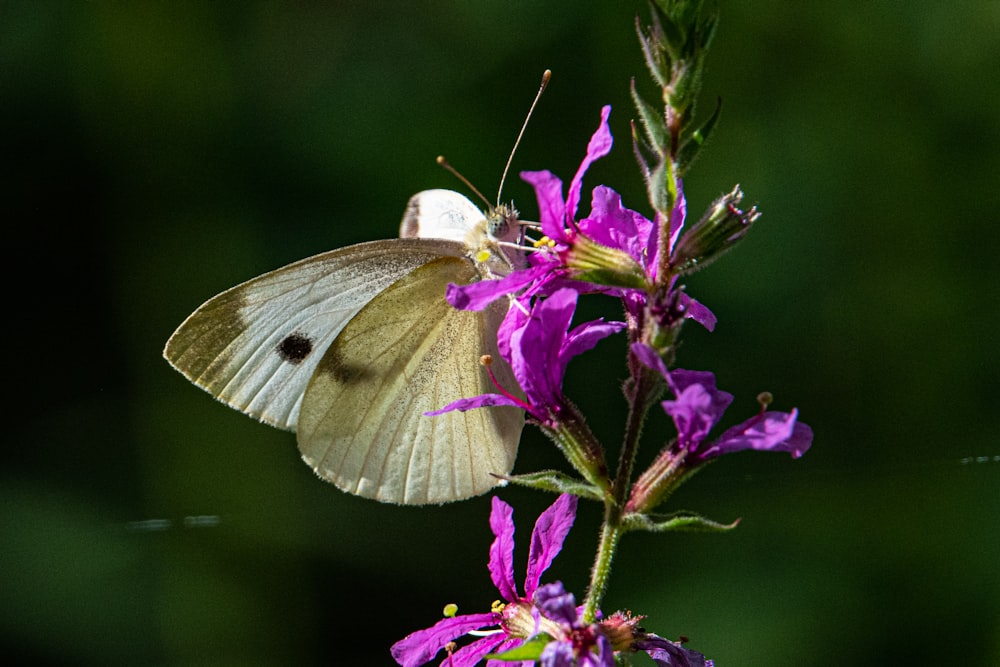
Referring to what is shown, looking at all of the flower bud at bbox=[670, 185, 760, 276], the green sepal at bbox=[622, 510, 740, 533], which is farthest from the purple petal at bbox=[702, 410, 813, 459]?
the flower bud at bbox=[670, 185, 760, 276]

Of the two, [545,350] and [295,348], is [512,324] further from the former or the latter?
[295,348]

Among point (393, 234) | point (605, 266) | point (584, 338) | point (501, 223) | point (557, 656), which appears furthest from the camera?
point (393, 234)

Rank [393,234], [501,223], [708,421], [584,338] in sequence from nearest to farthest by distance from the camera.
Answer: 1. [708,421]
2. [584,338]
3. [501,223]
4. [393,234]

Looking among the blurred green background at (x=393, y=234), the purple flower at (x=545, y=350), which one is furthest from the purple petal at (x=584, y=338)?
the blurred green background at (x=393, y=234)

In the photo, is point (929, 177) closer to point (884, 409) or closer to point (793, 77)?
point (793, 77)

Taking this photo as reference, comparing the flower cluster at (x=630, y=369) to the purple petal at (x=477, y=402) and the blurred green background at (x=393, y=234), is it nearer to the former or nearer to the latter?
the purple petal at (x=477, y=402)

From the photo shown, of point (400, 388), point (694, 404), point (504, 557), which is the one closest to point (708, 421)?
point (694, 404)

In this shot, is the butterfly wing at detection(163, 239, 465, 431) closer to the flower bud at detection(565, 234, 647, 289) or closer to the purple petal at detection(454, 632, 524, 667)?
the flower bud at detection(565, 234, 647, 289)
